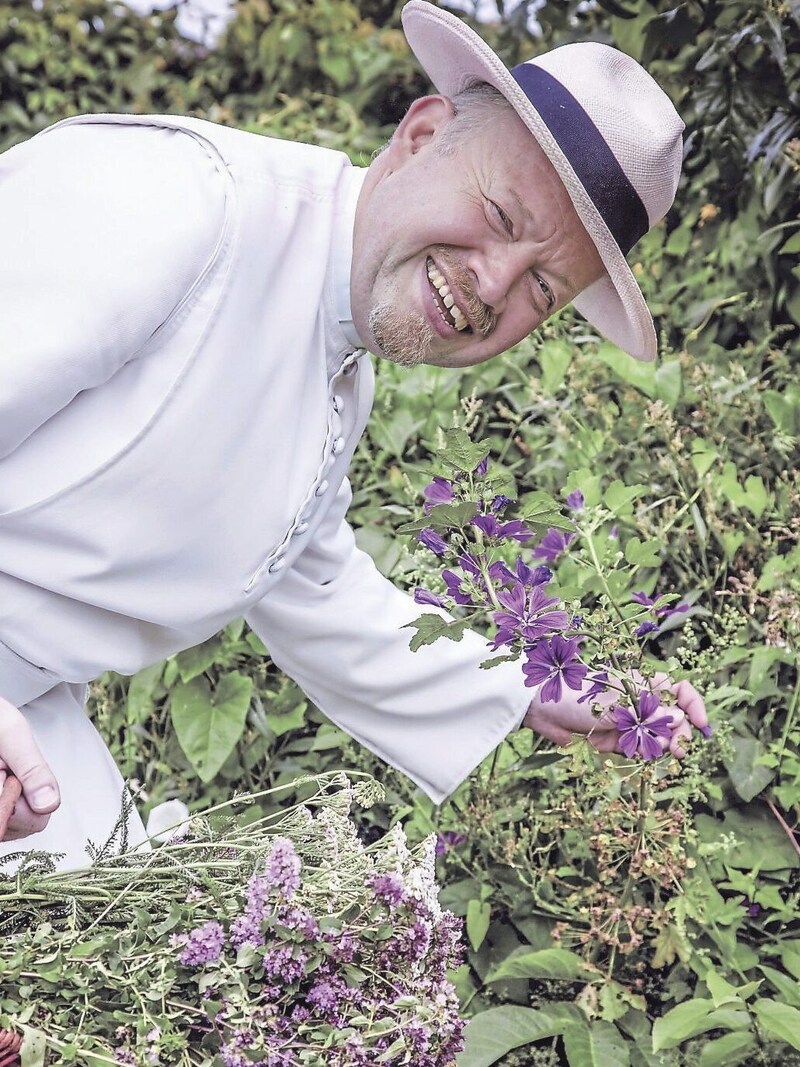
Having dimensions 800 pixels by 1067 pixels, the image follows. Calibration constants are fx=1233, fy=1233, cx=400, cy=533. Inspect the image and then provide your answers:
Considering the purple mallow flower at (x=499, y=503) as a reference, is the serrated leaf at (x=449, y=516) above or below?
above

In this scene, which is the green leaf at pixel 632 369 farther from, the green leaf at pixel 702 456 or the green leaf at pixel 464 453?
the green leaf at pixel 464 453

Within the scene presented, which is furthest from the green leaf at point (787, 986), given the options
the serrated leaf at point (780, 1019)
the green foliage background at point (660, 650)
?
the serrated leaf at point (780, 1019)

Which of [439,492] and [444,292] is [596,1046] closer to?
[439,492]

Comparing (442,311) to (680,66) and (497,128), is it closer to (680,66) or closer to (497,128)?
(497,128)

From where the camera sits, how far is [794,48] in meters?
2.65

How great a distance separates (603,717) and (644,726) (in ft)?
0.38

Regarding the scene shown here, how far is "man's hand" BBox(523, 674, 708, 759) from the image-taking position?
1.68m

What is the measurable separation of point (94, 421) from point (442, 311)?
0.46 m

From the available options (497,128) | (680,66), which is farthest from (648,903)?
(680,66)

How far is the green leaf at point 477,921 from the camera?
2018 millimetres

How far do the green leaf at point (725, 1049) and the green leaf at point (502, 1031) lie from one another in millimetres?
192

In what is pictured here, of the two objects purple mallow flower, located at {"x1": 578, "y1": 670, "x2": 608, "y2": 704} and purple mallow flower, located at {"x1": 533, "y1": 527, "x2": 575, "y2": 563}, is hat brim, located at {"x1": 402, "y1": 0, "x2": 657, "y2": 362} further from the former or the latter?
purple mallow flower, located at {"x1": 578, "y1": 670, "x2": 608, "y2": 704}

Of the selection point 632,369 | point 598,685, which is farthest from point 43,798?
point 632,369

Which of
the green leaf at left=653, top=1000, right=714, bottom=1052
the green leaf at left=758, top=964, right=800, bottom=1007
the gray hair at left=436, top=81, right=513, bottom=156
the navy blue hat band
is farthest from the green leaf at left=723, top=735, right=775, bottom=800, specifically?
the gray hair at left=436, top=81, right=513, bottom=156
